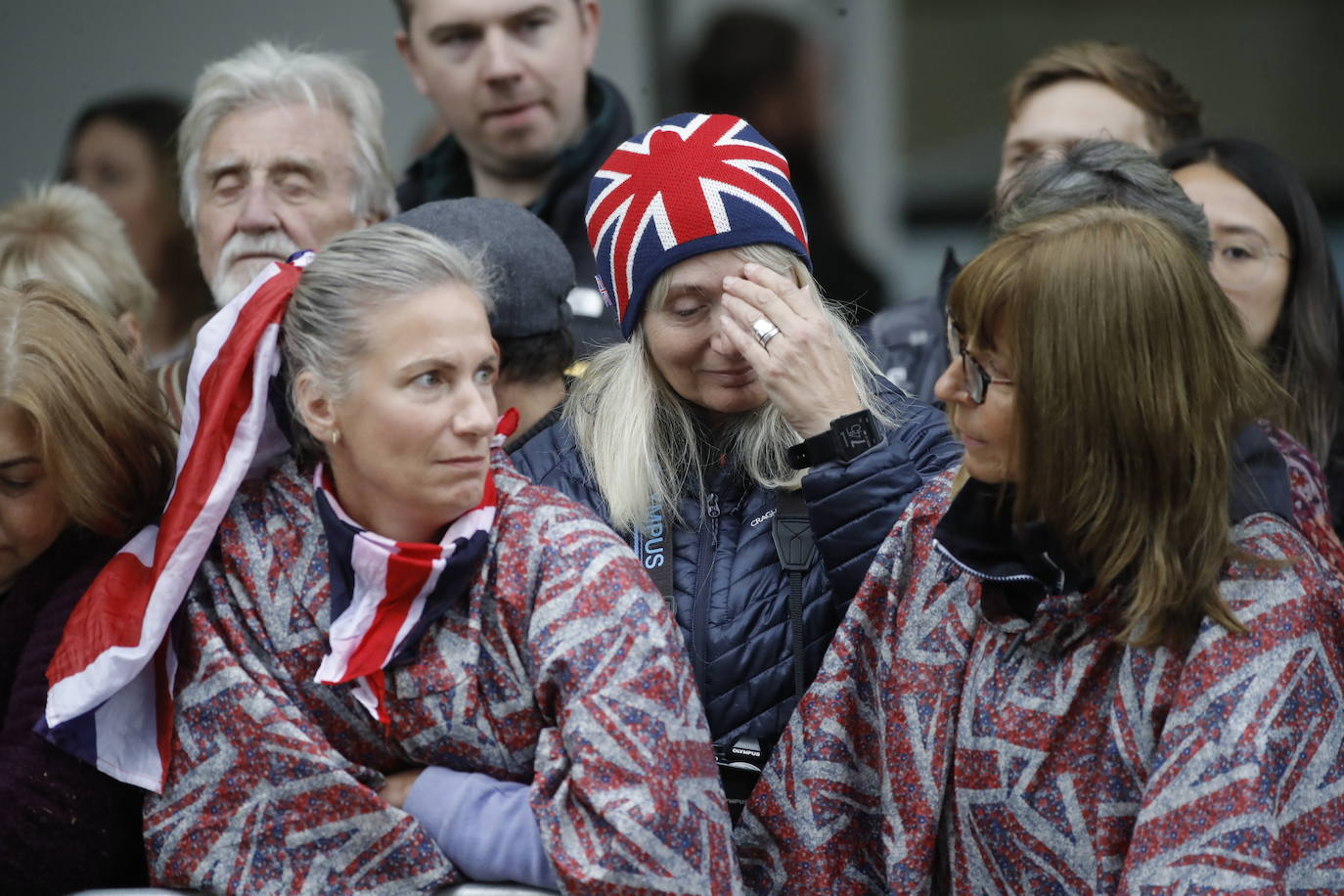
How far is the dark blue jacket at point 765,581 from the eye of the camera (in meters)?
2.42

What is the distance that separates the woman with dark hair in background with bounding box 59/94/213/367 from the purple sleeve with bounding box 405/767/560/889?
7.90ft

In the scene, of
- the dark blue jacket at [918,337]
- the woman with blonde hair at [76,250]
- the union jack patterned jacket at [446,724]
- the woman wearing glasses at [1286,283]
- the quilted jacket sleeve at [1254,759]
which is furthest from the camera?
the woman with blonde hair at [76,250]

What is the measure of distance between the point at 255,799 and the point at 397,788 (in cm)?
21

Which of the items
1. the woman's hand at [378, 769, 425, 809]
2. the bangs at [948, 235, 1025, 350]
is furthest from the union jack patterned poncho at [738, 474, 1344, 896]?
the woman's hand at [378, 769, 425, 809]

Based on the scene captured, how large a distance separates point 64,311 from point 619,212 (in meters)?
0.91

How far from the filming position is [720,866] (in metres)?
2.20

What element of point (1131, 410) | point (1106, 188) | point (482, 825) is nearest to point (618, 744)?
point (482, 825)

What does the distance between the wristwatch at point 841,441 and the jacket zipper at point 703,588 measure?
0.65 ft

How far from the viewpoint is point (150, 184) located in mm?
4547

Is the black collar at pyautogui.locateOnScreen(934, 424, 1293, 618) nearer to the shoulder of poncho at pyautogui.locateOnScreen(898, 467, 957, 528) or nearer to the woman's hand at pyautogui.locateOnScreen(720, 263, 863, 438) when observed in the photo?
the shoulder of poncho at pyautogui.locateOnScreen(898, 467, 957, 528)

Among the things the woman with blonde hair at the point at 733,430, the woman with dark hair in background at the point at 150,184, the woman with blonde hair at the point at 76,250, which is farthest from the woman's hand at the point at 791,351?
the woman with dark hair in background at the point at 150,184

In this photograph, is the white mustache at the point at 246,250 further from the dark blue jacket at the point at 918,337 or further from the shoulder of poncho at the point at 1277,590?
the shoulder of poncho at the point at 1277,590

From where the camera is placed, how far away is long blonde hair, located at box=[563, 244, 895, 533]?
2.58 meters

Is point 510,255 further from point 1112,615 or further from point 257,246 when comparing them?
point 1112,615
